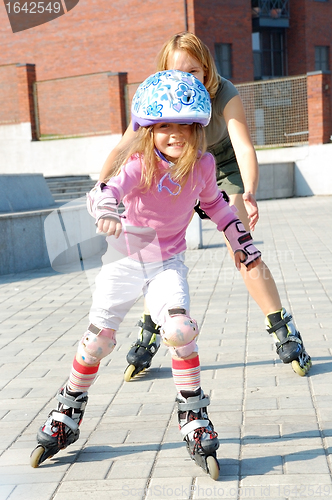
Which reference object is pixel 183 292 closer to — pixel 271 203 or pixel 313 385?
pixel 313 385

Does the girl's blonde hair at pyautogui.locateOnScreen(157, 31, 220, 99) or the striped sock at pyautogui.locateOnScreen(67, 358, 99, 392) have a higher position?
the girl's blonde hair at pyautogui.locateOnScreen(157, 31, 220, 99)

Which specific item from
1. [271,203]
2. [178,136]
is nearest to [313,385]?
[178,136]

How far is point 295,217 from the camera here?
14.6 m

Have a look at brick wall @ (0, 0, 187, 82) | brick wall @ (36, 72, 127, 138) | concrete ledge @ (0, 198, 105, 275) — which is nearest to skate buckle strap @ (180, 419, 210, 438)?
concrete ledge @ (0, 198, 105, 275)

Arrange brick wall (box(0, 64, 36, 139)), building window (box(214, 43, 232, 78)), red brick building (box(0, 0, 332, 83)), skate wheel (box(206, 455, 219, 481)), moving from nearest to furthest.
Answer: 1. skate wheel (box(206, 455, 219, 481))
2. brick wall (box(0, 64, 36, 139))
3. red brick building (box(0, 0, 332, 83))
4. building window (box(214, 43, 232, 78))

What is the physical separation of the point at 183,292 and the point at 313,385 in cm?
134

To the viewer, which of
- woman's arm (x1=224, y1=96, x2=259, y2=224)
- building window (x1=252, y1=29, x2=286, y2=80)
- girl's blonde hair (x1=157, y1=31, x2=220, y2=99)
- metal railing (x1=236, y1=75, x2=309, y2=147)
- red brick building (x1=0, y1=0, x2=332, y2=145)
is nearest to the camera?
girl's blonde hair (x1=157, y1=31, x2=220, y2=99)

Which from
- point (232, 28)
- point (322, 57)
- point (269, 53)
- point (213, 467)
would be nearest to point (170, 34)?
point (232, 28)

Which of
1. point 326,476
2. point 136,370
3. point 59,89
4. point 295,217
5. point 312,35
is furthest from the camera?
point 312,35

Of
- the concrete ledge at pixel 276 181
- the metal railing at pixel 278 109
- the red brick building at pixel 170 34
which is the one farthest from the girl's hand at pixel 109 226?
the red brick building at pixel 170 34

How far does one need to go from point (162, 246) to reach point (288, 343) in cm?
142

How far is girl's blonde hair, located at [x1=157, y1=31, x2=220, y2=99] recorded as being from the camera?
3.45 meters

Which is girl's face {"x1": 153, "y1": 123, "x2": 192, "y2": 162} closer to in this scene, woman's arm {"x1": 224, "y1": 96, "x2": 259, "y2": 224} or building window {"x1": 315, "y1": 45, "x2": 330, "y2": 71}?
woman's arm {"x1": 224, "y1": 96, "x2": 259, "y2": 224}

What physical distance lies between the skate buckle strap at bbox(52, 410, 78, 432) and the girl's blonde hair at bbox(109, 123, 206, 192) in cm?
103
